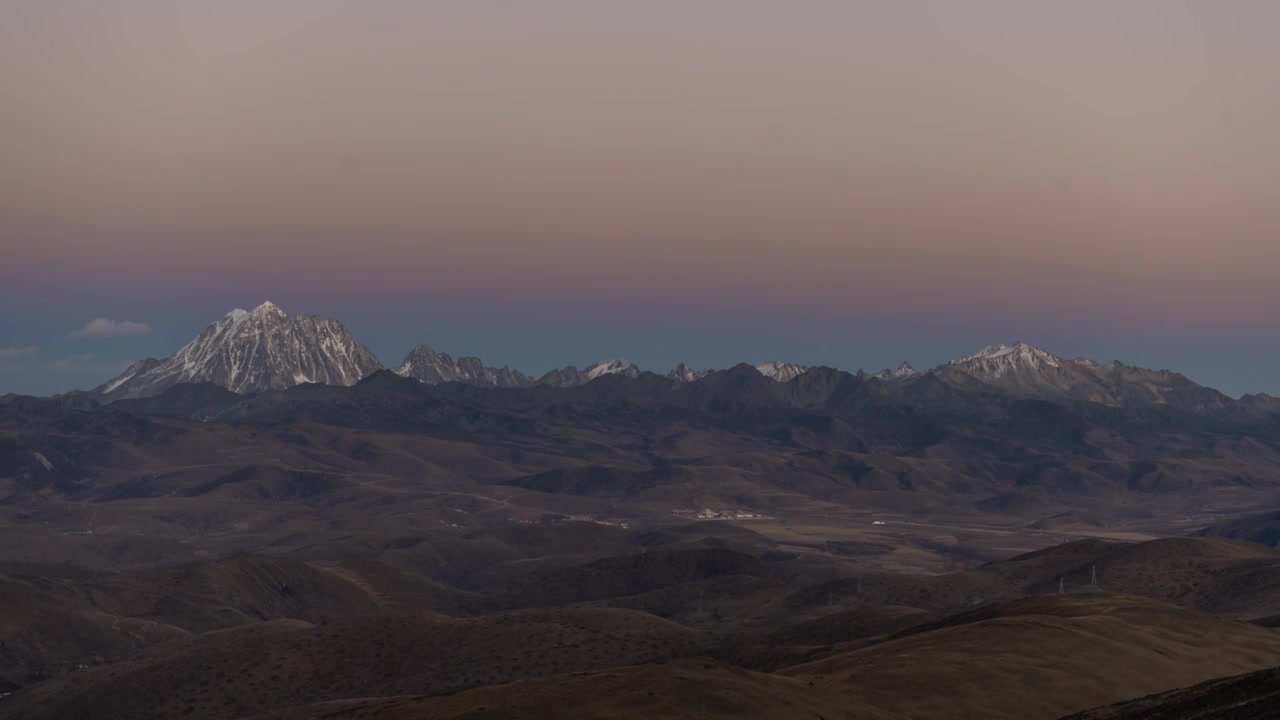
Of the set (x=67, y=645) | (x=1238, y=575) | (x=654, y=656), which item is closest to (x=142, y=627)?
(x=67, y=645)

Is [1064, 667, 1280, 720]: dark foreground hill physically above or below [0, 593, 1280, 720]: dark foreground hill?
above

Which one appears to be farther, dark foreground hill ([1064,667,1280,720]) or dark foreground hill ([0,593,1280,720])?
dark foreground hill ([0,593,1280,720])

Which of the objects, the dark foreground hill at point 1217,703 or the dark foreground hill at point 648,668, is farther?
the dark foreground hill at point 648,668

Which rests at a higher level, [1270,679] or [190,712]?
[1270,679]

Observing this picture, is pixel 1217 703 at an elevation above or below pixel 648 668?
above

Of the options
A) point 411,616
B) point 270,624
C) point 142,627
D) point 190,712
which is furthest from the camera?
point 142,627

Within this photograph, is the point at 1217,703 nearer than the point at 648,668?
Yes

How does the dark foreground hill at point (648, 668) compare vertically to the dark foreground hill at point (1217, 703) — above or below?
below

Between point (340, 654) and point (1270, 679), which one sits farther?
point (340, 654)

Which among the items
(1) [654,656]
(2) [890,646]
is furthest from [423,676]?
(2) [890,646]

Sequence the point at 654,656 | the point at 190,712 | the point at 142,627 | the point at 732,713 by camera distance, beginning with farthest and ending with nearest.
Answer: the point at 142,627 → the point at 654,656 → the point at 190,712 → the point at 732,713

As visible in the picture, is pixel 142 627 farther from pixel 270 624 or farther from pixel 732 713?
pixel 732 713
